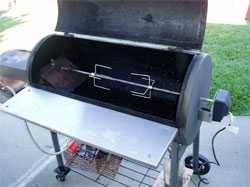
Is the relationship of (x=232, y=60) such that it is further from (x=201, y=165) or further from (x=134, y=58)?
(x=134, y=58)

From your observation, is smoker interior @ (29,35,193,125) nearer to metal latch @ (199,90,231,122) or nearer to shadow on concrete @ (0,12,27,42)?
metal latch @ (199,90,231,122)

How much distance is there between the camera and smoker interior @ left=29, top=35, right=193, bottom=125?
173 cm

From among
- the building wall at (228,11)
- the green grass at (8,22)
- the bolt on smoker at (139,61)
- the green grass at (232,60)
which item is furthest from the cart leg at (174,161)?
the green grass at (8,22)

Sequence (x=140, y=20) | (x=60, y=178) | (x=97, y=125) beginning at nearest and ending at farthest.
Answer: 1. (x=97, y=125)
2. (x=140, y=20)
3. (x=60, y=178)

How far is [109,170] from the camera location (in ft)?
7.22

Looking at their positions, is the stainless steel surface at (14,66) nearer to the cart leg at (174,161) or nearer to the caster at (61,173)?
the caster at (61,173)

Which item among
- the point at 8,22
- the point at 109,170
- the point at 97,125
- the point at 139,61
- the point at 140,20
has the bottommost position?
the point at 109,170

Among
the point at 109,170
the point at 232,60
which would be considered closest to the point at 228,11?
the point at 232,60

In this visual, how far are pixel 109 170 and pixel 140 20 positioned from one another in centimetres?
108

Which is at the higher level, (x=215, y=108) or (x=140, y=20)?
(x=140, y=20)

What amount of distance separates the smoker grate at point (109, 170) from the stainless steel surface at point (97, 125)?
71 centimetres

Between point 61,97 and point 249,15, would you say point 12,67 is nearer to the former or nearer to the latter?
point 61,97

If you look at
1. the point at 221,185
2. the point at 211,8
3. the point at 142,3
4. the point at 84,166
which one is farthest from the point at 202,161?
the point at 211,8

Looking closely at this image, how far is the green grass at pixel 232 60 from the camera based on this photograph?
3205mm
